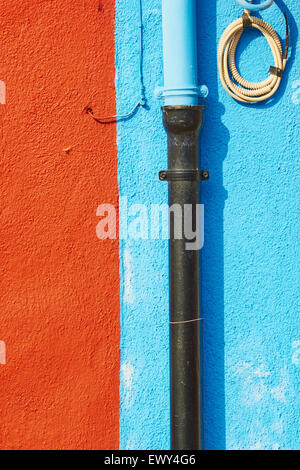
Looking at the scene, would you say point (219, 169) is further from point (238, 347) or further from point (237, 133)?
point (238, 347)

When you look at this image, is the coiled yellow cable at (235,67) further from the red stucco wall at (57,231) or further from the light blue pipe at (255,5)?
the red stucco wall at (57,231)

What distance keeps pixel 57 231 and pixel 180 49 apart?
1109 mm

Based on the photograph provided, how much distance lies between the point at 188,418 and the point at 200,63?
5.84ft

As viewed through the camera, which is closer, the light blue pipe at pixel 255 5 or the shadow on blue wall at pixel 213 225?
the light blue pipe at pixel 255 5

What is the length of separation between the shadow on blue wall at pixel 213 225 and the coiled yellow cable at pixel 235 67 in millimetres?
66

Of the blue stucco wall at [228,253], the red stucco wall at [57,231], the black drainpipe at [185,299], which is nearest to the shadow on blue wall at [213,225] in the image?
the blue stucco wall at [228,253]

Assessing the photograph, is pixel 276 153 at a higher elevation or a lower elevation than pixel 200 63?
lower

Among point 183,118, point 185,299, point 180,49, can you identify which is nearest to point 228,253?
point 185,299

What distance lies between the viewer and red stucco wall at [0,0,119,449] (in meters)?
2.89

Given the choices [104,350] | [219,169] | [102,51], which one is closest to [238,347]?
[104,350]

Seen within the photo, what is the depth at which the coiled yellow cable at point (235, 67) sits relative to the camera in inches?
109

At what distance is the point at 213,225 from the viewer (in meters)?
2.88

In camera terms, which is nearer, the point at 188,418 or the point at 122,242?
the point at 188,418
